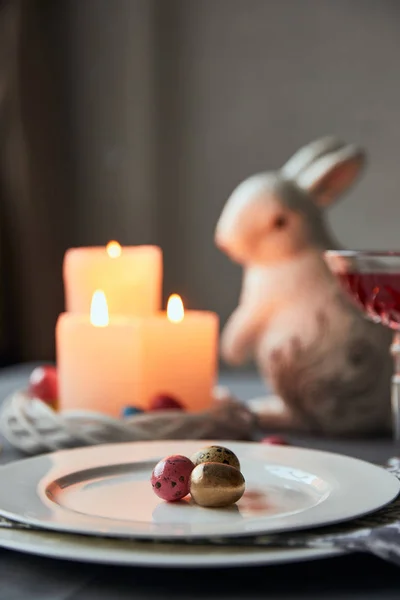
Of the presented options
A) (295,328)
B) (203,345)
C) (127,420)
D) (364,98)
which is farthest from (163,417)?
(364,98)

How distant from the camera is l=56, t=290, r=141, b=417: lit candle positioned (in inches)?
41.6

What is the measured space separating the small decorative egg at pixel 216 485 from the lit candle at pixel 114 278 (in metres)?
0.61

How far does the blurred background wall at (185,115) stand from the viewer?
2418 millimetres

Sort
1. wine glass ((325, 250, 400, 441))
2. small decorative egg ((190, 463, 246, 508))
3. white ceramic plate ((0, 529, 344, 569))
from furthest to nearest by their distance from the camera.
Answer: wine glass ((325, 250, 400, 441)) → small decorative egg ((190, 463, 246, 508)) → white ceramic plate ((0, 529, 344, 569))

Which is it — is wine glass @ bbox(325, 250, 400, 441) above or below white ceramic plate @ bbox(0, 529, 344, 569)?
above

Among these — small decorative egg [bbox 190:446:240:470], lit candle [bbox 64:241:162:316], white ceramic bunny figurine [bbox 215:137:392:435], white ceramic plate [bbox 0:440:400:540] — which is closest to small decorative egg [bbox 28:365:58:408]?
lit candle [bbox 64:241:162:316]

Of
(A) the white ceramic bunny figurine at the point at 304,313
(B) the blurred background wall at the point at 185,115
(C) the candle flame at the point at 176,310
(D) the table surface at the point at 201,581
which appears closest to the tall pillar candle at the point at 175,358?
(C) the candle flame at the point at 176,310

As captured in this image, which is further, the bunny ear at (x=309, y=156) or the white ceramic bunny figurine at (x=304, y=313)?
the bunny ear at (x=309, y=156)

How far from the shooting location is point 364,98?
2422 millimetres

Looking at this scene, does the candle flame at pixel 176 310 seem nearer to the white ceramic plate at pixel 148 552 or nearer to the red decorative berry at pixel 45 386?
the red decorative berry at pixel 45 386

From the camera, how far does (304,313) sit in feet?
3.80

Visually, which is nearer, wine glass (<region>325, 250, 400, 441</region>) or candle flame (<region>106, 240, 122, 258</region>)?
wine glass (<region>325, 250, 400, 441</region>)

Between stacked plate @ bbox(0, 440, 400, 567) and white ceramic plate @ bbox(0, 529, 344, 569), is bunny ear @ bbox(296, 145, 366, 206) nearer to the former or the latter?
stacked plate @ bbox(0, 440, 400, 567)

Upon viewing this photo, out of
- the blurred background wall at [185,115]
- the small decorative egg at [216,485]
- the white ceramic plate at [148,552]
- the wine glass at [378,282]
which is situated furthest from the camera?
the blurred background wall at [185,115]
